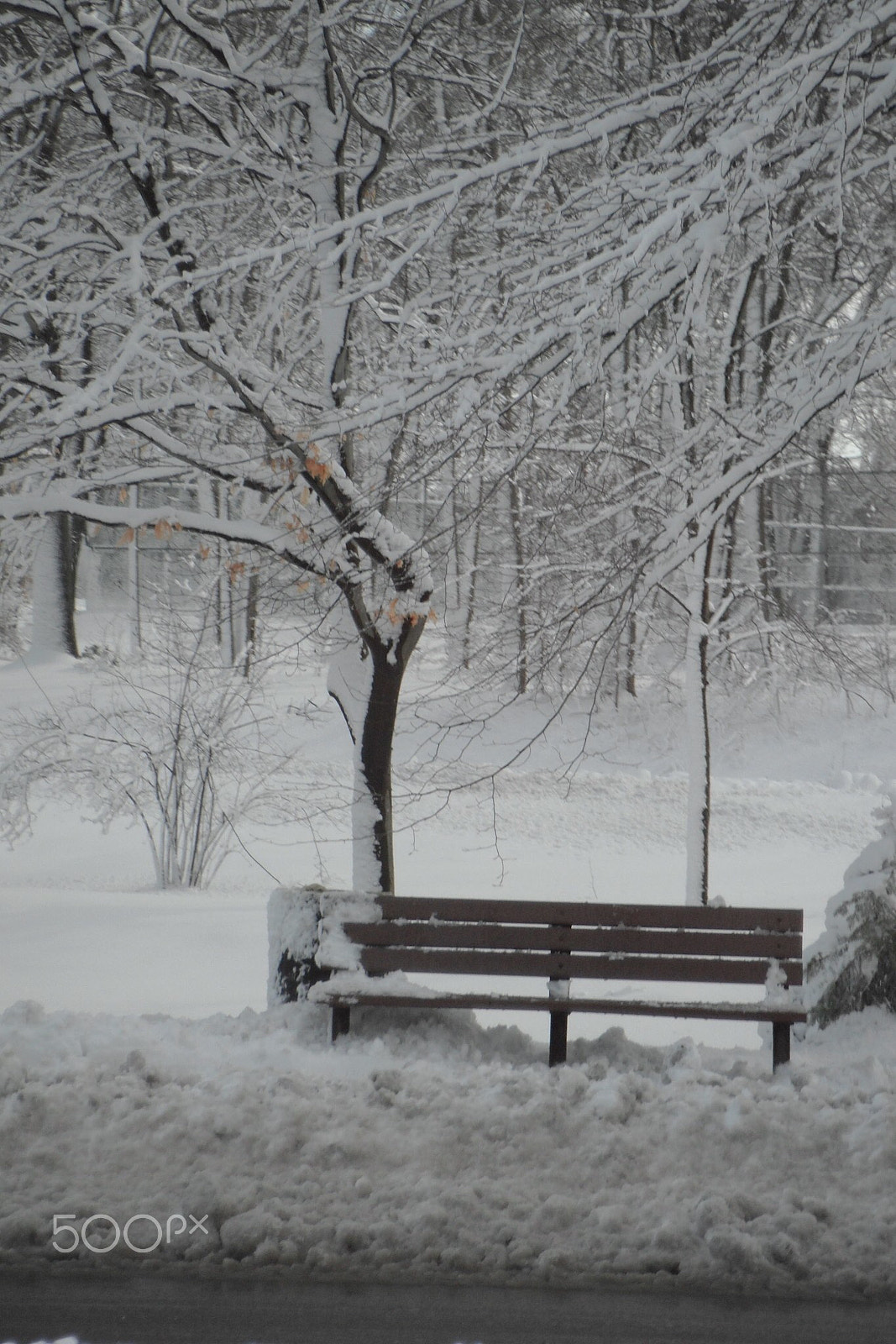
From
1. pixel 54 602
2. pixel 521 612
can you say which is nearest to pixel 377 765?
pixel 521 612

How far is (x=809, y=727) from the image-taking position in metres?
20.2

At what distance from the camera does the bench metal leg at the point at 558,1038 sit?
17.0 feet

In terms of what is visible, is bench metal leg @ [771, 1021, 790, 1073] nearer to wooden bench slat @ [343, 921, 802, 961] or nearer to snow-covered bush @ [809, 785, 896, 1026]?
wooden bench slat @ [343, 921, 802, 961]

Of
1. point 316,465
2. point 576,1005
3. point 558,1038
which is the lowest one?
point 558,1038

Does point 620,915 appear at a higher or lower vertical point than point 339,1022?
higher

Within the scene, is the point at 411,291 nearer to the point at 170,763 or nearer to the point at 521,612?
the point at 521,612

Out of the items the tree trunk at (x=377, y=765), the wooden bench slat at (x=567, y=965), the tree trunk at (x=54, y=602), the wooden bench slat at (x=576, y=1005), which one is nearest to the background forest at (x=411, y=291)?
the tree trunk at (x=377, y=765)

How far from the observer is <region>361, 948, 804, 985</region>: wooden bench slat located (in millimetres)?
5215

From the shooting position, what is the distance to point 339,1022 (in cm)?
536

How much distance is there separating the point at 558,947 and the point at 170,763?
693 centimetres

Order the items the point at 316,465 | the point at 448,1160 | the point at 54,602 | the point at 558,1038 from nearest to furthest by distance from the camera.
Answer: the point at 448,1160, the point at 558,1038, the point at 316,465, the point at 54,602

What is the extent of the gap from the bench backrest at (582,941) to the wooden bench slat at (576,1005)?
18cm

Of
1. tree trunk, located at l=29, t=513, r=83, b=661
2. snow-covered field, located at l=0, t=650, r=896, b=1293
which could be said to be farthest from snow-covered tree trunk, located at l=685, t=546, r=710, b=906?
tree trunk, located at l=29, t=513, r=83, b=661

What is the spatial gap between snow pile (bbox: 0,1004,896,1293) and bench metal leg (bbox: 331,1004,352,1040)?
121 mm
